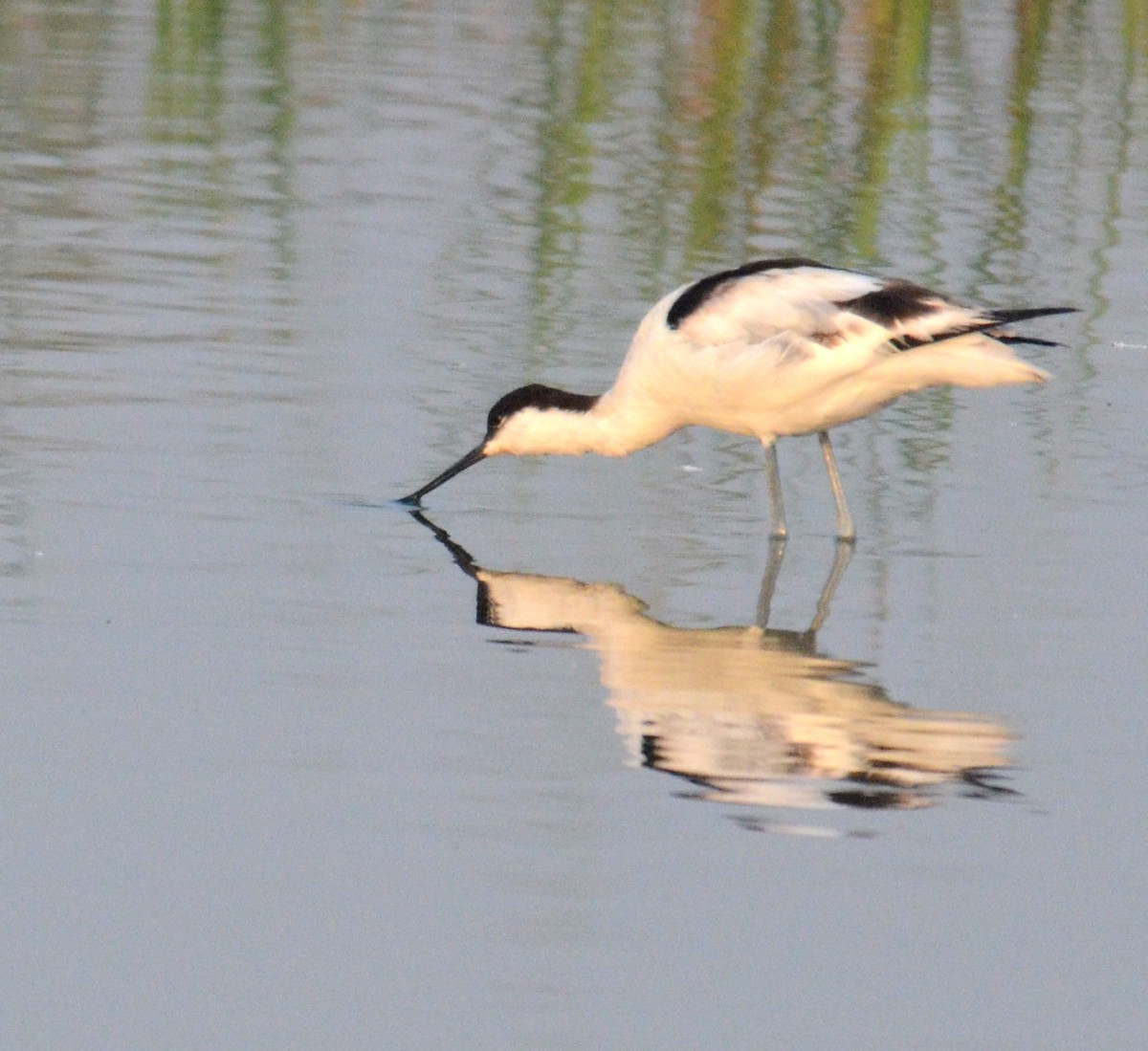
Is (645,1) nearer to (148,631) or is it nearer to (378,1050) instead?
(148,631)

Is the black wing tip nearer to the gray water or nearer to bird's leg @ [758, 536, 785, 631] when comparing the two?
the gray water

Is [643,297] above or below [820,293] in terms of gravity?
below

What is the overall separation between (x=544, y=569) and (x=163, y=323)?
3.10 meters

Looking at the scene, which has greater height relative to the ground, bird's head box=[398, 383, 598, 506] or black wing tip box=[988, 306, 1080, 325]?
black wing tip box=[988, 306, 1080, 325]

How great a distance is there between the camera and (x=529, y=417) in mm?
8164

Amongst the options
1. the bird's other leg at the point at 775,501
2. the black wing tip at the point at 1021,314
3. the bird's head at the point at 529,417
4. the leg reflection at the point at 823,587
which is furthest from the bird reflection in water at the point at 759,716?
the bird's head at the point at 529,417

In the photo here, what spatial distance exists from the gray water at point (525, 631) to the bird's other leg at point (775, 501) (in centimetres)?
10

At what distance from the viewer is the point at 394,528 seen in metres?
7.46

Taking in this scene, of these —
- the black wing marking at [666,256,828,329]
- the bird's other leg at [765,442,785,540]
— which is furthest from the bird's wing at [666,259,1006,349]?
the bird's other leg at [765,442,785,540]

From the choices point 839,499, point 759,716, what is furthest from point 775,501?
point 759,716

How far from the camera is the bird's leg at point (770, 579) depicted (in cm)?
681

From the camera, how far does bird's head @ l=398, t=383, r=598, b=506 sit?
26.8 feet

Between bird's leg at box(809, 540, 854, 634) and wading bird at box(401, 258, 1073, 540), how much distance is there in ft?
0.24

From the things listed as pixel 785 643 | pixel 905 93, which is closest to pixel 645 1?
pixel 905 93
